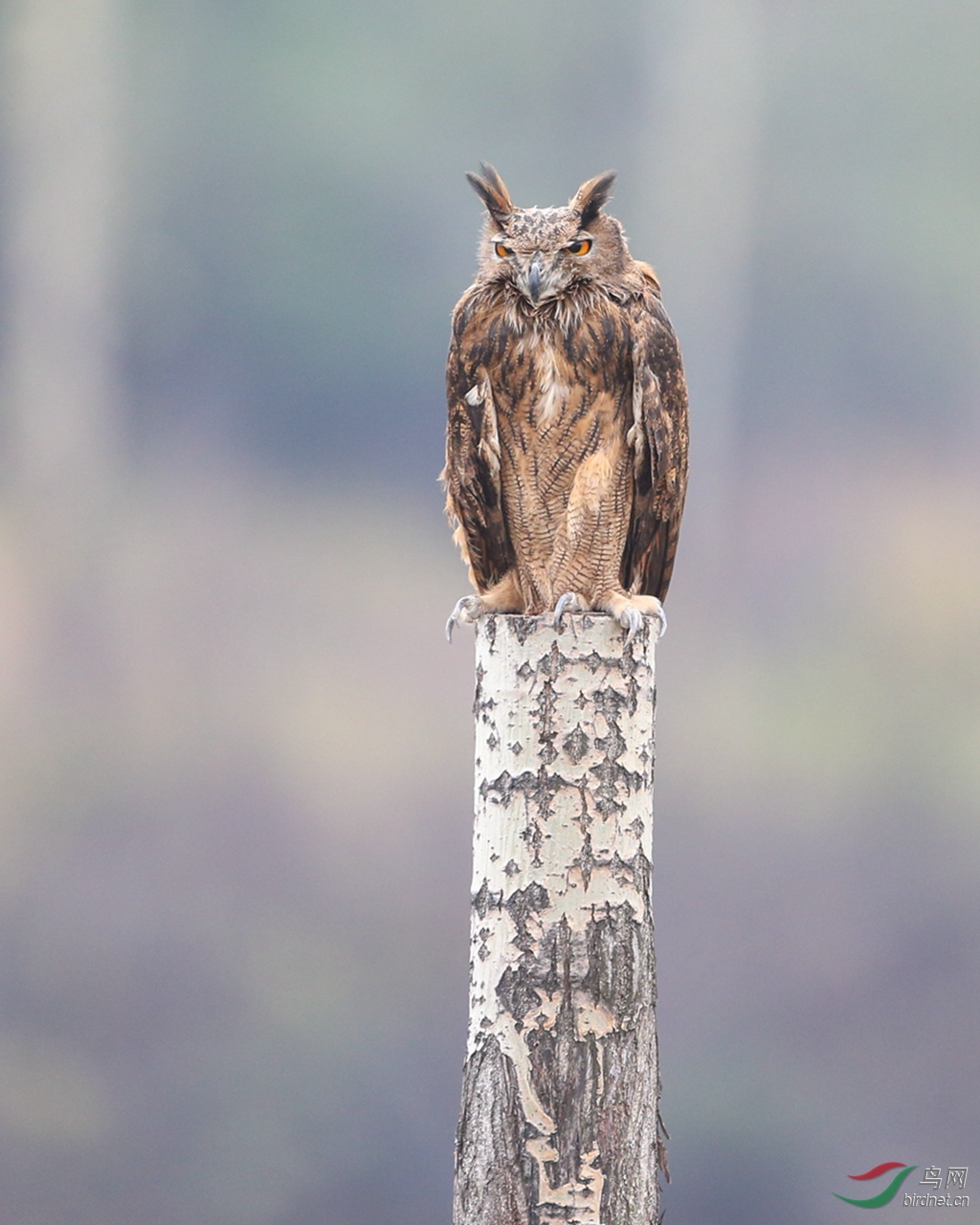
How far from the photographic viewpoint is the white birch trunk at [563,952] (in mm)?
1509

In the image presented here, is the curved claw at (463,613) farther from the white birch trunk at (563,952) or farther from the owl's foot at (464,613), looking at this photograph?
the white birch trunk at (563,952)

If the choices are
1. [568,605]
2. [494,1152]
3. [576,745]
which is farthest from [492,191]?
[494,1152]

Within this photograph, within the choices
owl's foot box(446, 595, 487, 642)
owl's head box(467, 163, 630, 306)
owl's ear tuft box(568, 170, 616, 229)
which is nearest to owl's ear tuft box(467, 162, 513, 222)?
owl's head box(467, 163, 630, 306)

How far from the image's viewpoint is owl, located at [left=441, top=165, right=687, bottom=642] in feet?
5.80

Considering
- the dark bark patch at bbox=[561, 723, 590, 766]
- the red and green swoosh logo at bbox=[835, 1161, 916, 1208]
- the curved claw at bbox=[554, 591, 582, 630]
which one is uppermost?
the curved claw at bbox=[554, 591, 582, 630]

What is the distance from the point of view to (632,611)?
162 cm

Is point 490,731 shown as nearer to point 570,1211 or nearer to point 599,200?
point 570,1211

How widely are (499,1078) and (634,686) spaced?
0.53m

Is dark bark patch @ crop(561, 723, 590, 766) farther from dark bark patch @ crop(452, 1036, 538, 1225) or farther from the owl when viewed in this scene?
dark bark patch @ crop(452, 1036, 538, 1225)

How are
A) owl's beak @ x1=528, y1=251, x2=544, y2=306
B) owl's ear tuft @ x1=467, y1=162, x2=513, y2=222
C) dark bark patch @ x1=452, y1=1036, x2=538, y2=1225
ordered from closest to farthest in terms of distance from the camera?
dark bark patch @ x1=452, y1=1036, x2=538, y2=1225 → owl's beak @ x1=528, y1=251, x2=544, y2=306 → owl's ear tuft @ x1=467, y1=162, x2=513, y2=222

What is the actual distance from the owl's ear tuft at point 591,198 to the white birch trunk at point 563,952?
0.62 metres

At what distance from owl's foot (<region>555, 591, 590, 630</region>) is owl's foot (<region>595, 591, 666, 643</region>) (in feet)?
0.08

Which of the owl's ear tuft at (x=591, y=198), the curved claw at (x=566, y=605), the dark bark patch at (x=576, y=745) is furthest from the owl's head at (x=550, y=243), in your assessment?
the dark bark patch at (x=576, y=745)

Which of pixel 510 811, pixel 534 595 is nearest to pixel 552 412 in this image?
pixel 534 595
